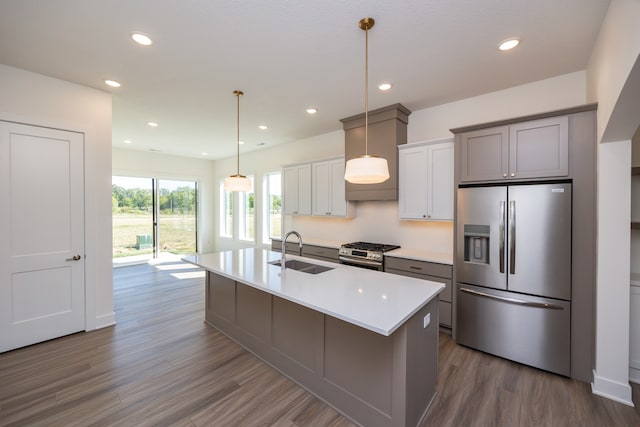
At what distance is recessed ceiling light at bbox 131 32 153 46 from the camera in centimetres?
214

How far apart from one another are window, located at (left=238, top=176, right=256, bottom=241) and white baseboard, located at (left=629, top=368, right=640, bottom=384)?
6.24 m

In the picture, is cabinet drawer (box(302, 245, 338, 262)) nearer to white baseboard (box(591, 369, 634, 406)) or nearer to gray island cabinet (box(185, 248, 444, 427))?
gray island cabinet (box(185, 248, 444, 427))

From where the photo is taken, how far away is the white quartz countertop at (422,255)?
3133 millimetres

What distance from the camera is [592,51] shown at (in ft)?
7.59

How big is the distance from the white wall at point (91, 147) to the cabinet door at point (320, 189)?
115 inches

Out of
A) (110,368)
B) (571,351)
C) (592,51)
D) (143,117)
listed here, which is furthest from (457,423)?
(143,117)

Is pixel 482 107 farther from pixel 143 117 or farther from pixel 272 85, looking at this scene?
pixel 143 117

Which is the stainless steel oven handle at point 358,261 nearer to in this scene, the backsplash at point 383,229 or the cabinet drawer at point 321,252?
the cabinet drawer at point 321,252

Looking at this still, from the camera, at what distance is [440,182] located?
3322 mm

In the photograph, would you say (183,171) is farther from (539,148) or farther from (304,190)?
(539,148)

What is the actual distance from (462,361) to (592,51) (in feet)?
9.94

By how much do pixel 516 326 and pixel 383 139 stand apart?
8.65ft

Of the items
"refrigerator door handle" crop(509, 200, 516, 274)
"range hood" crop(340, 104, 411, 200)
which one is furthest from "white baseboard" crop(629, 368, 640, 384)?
"range hood" crop(340, 104, 411, 200)

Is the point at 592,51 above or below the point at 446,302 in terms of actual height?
above
